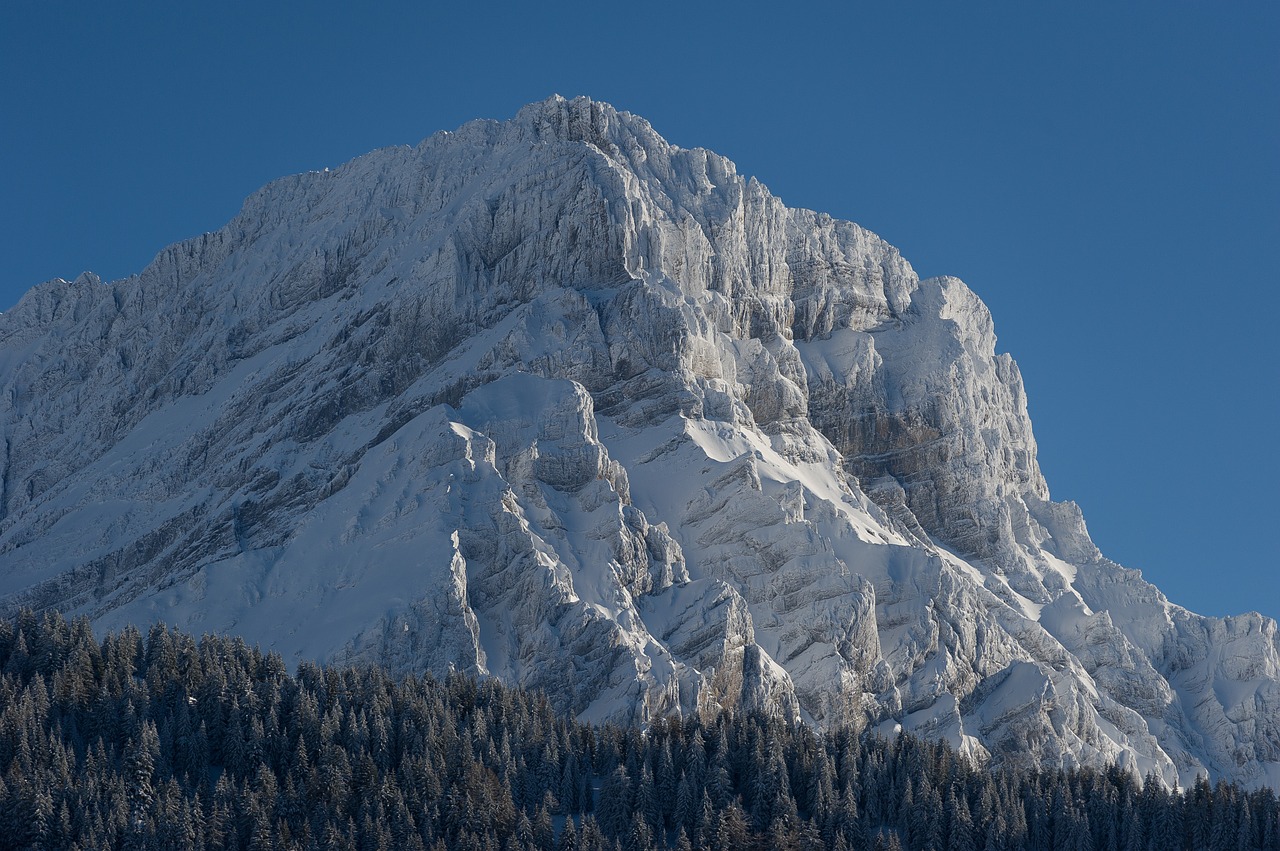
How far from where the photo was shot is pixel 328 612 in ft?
627

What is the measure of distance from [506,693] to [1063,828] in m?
44.4

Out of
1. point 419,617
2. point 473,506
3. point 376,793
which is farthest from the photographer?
point 473,506

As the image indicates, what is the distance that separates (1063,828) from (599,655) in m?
49.6

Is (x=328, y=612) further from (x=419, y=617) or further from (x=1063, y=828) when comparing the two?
(x=1063, y=828)

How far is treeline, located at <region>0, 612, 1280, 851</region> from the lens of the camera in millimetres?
134250

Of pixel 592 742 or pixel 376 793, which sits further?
pixel 592 742

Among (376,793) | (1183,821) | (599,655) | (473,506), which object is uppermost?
(473,506)

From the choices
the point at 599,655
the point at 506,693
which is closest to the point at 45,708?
the point at 506,693

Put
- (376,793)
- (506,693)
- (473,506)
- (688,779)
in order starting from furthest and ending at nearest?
(473,506), (506,693), (688,779), (376,793)

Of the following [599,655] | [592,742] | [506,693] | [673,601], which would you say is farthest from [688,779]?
[673,601]

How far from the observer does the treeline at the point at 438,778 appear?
134250 millimetres

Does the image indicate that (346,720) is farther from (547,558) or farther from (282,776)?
(547,558)

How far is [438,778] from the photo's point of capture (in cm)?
14288

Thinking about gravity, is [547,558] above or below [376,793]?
above
